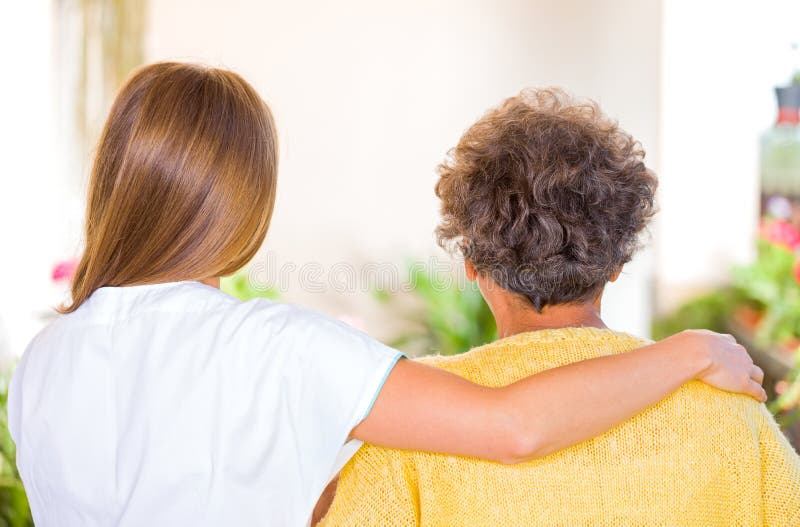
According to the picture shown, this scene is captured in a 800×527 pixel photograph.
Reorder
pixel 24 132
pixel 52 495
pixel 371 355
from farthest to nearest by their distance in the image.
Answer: pixel 24 132
pixel 52 495
pixel 371 355

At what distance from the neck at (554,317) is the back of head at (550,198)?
0.06 ft

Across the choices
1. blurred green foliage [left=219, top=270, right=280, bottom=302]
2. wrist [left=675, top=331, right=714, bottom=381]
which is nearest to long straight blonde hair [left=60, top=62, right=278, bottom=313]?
wrist [left=675, top=331, right=714, bottom=381]

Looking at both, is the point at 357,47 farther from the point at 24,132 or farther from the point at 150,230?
the point at 150,230

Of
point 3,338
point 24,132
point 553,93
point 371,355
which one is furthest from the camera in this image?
point 24,132

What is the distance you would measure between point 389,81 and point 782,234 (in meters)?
1.94

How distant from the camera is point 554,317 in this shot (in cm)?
122

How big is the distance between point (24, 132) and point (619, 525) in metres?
3.56

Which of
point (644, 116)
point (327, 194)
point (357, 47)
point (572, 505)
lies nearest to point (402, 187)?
point (327, 194)

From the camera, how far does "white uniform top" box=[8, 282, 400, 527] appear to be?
96cm

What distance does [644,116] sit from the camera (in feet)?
13.0

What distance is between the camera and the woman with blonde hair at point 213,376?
957 millimetres

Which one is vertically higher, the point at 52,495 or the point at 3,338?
the point at 52,495

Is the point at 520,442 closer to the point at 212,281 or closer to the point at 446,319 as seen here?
the point at 212,281

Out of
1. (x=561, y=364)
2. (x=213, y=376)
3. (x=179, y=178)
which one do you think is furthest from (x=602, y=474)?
(x=179, y=178)
